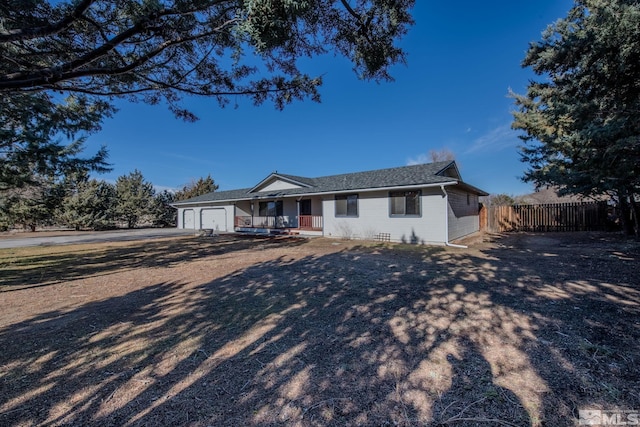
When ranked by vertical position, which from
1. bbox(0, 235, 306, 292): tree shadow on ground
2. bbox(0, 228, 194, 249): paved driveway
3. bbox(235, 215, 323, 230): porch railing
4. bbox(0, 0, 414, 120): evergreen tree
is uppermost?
bbox(0, 0, 414, 120): evergreen tree

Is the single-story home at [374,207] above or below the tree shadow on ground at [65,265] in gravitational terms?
above

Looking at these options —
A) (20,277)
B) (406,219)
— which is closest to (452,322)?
(406,219)

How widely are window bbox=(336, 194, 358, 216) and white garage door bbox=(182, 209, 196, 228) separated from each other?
16.2 metres

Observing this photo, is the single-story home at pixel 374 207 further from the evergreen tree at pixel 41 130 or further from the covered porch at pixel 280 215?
the evergreen tree at pixel 41 130

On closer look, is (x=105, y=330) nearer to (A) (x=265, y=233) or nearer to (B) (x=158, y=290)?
(B) (x=158, y=290)

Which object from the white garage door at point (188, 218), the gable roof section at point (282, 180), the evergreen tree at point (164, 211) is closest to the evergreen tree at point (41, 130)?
the gable roof section at point (282, 180)

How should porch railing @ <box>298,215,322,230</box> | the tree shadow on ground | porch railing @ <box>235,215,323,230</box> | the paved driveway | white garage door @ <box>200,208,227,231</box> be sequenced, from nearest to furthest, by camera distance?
the tree shadow on ground < the paved driveway < porch railing @ <box>298,215,322,230</box> < porch railing @ <box>235,215,323,230</box> < white garage door @ <box>200,208,227,231</box>

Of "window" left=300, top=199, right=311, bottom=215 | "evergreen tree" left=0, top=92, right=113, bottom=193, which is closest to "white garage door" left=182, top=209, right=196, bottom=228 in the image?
"window" left=300, top=199, right=311, bottom=215

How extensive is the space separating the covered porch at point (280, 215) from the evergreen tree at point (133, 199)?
14.7m

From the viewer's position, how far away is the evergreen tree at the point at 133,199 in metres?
27.5

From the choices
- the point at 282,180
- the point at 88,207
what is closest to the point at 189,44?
the point at 282,180

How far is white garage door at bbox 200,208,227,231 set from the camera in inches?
855

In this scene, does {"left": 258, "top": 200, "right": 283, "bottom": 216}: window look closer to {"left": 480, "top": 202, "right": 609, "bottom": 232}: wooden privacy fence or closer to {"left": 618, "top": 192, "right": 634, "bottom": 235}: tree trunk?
{"left": 480, "top": 202, "right": 609, "bottom": 232}: wooden privacy fence

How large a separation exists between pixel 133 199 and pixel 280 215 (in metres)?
19.2
